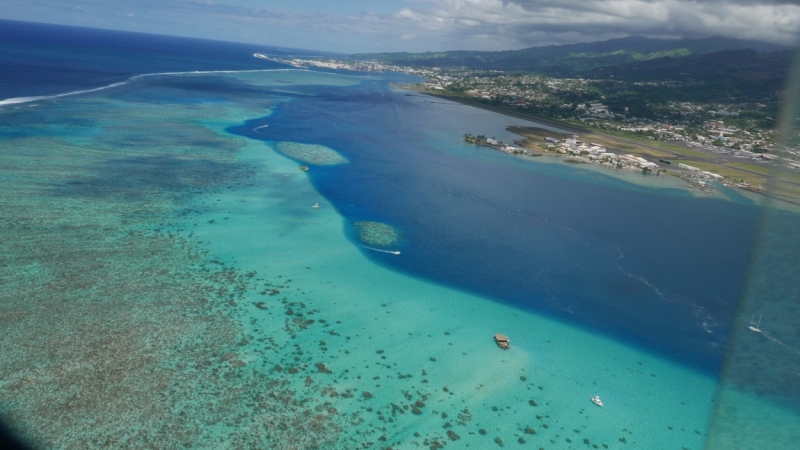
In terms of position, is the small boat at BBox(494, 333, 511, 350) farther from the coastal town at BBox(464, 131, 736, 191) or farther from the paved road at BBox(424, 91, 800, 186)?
the paved road at BBox(424, 91, 800, 186)

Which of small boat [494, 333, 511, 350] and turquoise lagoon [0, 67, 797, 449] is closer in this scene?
turquoise lagoon [0, 67, 797, 449]

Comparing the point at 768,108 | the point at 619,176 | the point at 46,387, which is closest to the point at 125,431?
the point at 46,387

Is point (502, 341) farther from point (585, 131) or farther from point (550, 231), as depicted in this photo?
point (585, 131)

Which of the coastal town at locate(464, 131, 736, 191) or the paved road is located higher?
the paved road

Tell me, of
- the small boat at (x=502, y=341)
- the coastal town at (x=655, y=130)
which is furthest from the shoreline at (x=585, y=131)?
the small boat at (x=502, y=341)

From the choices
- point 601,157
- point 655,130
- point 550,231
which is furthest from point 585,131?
point 550,231

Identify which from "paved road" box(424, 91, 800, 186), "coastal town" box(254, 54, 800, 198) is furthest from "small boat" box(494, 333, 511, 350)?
"paved road" box(424, 91, 800, 186)

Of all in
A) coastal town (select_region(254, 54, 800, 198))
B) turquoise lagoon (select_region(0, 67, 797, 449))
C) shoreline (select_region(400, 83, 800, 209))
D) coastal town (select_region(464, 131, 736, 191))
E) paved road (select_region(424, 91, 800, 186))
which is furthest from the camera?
paved road (select_region(424, 91, 800, 186))
